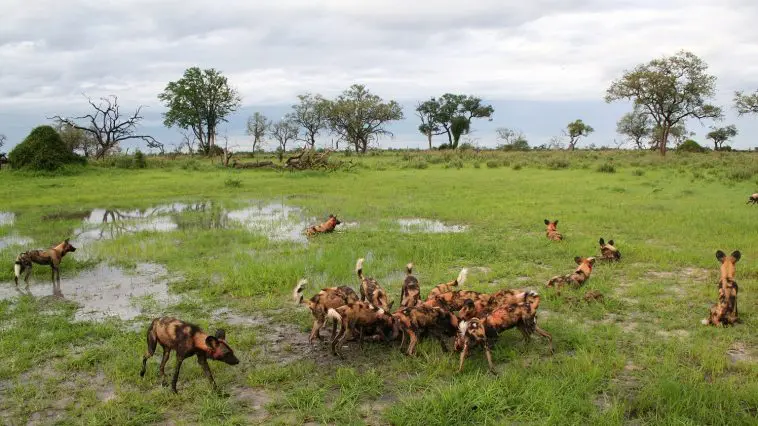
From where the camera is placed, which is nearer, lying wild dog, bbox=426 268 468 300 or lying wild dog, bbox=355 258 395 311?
lying wild dog, bbox=426 268 468 300

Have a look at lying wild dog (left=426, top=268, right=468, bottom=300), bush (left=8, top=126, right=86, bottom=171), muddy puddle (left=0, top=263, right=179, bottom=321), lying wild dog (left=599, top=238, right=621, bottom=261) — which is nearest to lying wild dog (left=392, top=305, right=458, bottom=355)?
lying wild dog (left=426, top=268, right=468, bottom=300)

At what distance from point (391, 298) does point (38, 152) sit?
99.3 feet

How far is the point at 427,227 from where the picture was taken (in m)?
16.4

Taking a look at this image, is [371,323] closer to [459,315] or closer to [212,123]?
[459,315]

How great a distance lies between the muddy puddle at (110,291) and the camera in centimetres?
920

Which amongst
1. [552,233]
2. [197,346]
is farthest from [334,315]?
[552,233]

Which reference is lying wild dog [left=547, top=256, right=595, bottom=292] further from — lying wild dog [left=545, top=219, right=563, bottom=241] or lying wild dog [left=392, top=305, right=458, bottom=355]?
lying wild dog [left=545, top=219, right=563, bottom=241]

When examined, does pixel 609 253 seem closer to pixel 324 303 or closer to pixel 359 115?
pixel 324 303

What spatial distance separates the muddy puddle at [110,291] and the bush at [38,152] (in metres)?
24.3

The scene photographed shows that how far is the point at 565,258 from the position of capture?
12.0m

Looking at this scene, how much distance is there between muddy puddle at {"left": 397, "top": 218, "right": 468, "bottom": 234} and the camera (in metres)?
15.7

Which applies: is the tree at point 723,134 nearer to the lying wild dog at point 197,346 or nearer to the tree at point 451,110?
the tree at point 451,110

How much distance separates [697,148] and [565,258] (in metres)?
56.4

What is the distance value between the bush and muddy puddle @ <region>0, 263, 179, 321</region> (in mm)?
24311
